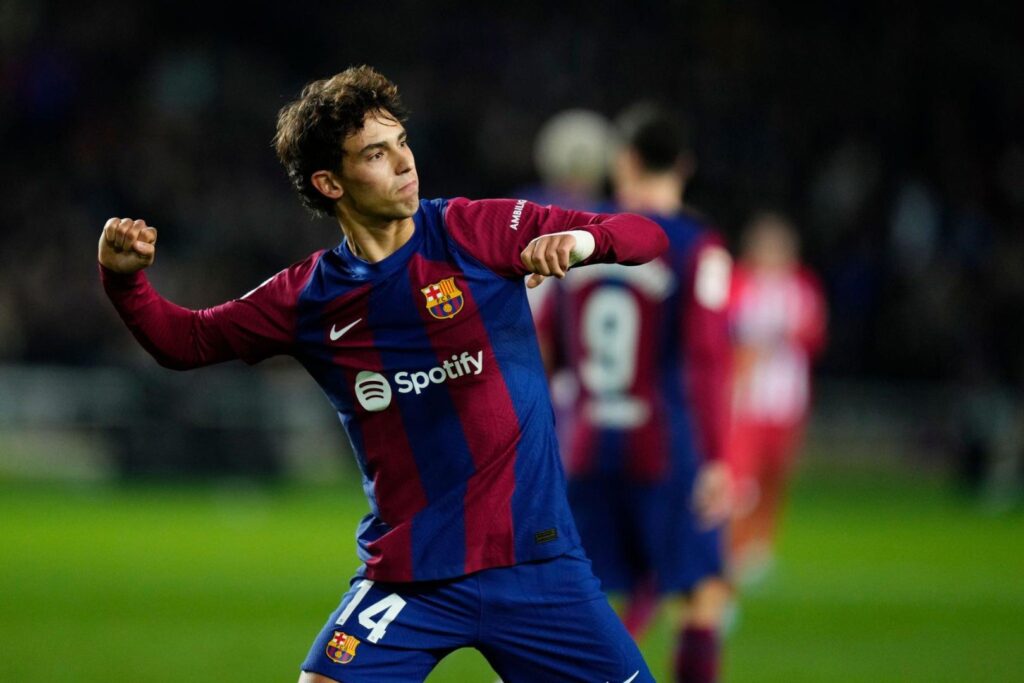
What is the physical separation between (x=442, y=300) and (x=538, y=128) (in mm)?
16228

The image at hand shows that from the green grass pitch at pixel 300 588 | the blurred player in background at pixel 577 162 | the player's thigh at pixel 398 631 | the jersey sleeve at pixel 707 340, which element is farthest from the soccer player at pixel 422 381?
the blurred player in background at pixel 577 162

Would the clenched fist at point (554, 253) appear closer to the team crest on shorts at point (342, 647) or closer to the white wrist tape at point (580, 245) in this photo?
the white wrist tape at point (580, 245)

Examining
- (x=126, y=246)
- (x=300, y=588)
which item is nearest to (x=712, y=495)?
(x=126, y=246)

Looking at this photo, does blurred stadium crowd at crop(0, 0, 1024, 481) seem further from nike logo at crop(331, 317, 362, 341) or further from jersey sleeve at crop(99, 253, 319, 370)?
nike logo at crop(331, 317, 362, 341)

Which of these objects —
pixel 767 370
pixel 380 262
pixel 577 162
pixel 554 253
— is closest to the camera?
pixel 554 253

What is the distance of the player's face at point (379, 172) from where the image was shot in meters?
4.19

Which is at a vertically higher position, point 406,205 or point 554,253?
point 406,205

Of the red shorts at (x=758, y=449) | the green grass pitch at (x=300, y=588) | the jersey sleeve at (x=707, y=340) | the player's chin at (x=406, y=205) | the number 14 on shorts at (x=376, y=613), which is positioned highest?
the player's chin at (x=406, y=205)

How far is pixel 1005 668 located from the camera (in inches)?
303

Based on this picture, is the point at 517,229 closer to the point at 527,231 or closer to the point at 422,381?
the point at 527,231

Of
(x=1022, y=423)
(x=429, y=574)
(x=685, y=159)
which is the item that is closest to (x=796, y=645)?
(x=685, y=159)

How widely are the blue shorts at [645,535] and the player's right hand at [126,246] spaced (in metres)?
2.50

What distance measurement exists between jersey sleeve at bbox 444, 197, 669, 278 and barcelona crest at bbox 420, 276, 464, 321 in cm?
11

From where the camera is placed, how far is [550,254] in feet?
12.8
